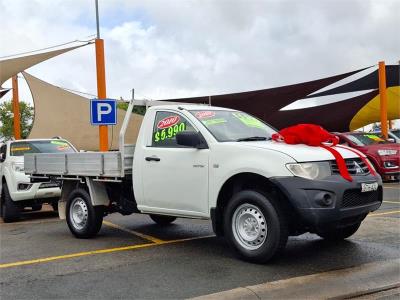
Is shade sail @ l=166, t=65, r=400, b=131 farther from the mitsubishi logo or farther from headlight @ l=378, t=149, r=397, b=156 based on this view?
the mitsubishi logo

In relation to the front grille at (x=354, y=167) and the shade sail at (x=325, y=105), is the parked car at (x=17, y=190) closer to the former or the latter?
the front grille at (x=354, y=167)

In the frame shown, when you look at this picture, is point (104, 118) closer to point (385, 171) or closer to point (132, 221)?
point (132, 221)

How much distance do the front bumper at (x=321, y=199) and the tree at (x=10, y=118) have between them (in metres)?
60.6

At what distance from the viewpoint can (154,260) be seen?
612 cm

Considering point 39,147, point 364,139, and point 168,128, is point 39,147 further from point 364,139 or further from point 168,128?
point 364,139

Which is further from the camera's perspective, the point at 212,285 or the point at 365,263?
the point at 365,263

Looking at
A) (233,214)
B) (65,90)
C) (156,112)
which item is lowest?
(233,214)

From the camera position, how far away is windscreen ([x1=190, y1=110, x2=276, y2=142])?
6.33 m

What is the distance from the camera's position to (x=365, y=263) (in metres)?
5.71

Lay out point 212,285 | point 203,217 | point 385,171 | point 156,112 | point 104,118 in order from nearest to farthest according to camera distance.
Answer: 1. point 212,285
2. point 203,217
3. point 156,112
4. point 104,118
5. point 385,171

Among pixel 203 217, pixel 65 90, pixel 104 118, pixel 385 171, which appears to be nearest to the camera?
pixel 203 217

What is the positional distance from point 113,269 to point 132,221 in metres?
3.73

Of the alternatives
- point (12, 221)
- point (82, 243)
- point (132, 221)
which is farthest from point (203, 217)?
point (12, 221)

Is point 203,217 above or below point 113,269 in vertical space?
above
